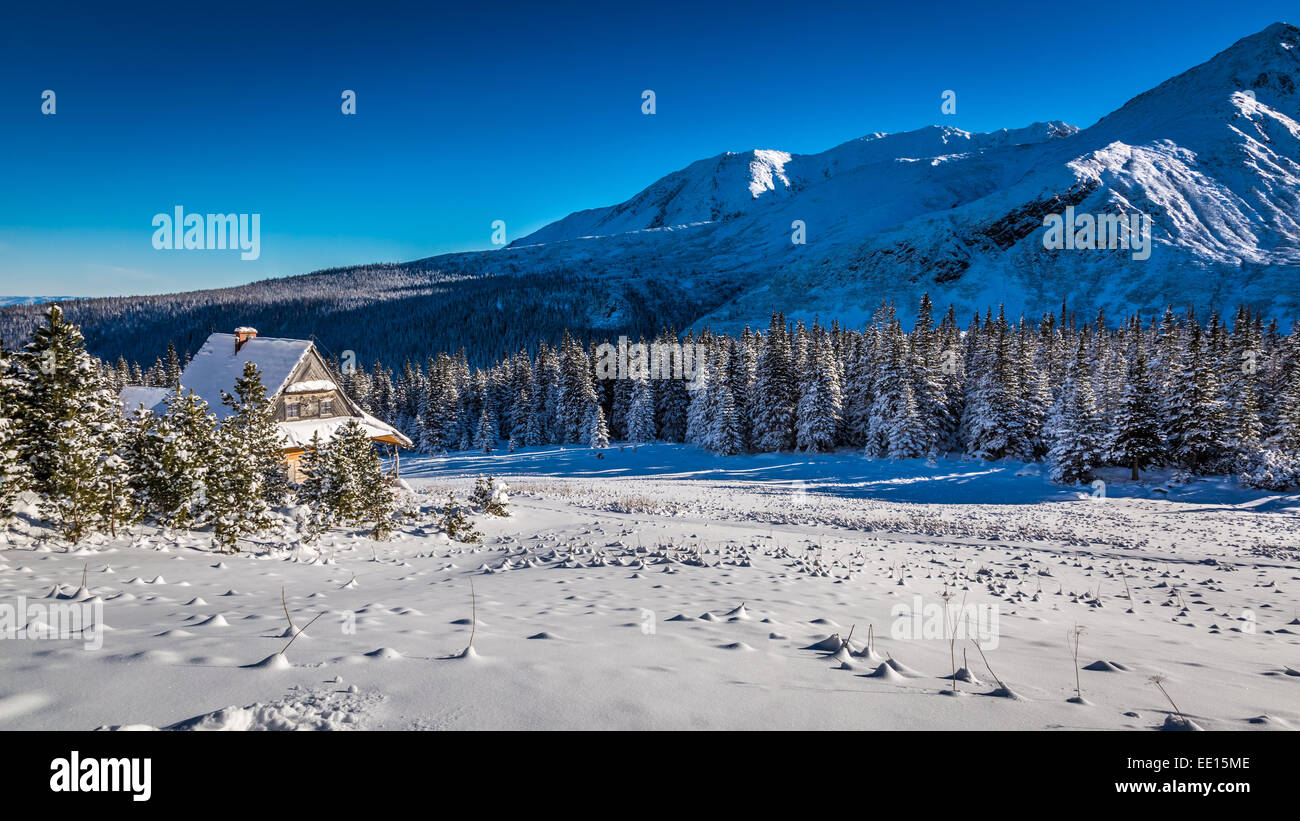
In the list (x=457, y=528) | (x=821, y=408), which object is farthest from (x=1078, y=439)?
(x=457, y=528)

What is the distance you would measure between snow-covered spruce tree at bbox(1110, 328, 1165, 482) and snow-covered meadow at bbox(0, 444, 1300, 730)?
2299 cm

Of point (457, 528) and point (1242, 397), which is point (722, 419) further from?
point (457, 528)

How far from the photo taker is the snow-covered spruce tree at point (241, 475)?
12453mm

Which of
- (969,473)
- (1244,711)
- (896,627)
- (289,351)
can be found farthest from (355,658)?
(969,473)

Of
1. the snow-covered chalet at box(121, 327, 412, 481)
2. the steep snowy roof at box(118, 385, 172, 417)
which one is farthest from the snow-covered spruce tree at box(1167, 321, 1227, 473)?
the steep snowy roof at box(118, 385, 172, 417)

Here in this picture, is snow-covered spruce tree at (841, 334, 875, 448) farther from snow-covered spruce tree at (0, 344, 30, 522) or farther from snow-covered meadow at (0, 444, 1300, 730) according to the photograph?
snow-covered spruce tree at (0, 344, 30, 522)

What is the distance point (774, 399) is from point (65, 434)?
172ft

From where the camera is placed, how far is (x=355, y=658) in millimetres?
4582

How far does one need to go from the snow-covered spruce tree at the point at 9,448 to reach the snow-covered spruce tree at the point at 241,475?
2884mm

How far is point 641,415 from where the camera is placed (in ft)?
218

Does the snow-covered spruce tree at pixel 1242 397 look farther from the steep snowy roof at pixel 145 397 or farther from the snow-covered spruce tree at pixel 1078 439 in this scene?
the steep snowy roof at pixel 145 397

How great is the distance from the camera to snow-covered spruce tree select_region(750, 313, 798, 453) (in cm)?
5656

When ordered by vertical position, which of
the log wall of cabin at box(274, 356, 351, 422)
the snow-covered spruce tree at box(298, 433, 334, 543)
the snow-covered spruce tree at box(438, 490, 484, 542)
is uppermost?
the log wall of cabin at box(274, 356, 351, 422)
